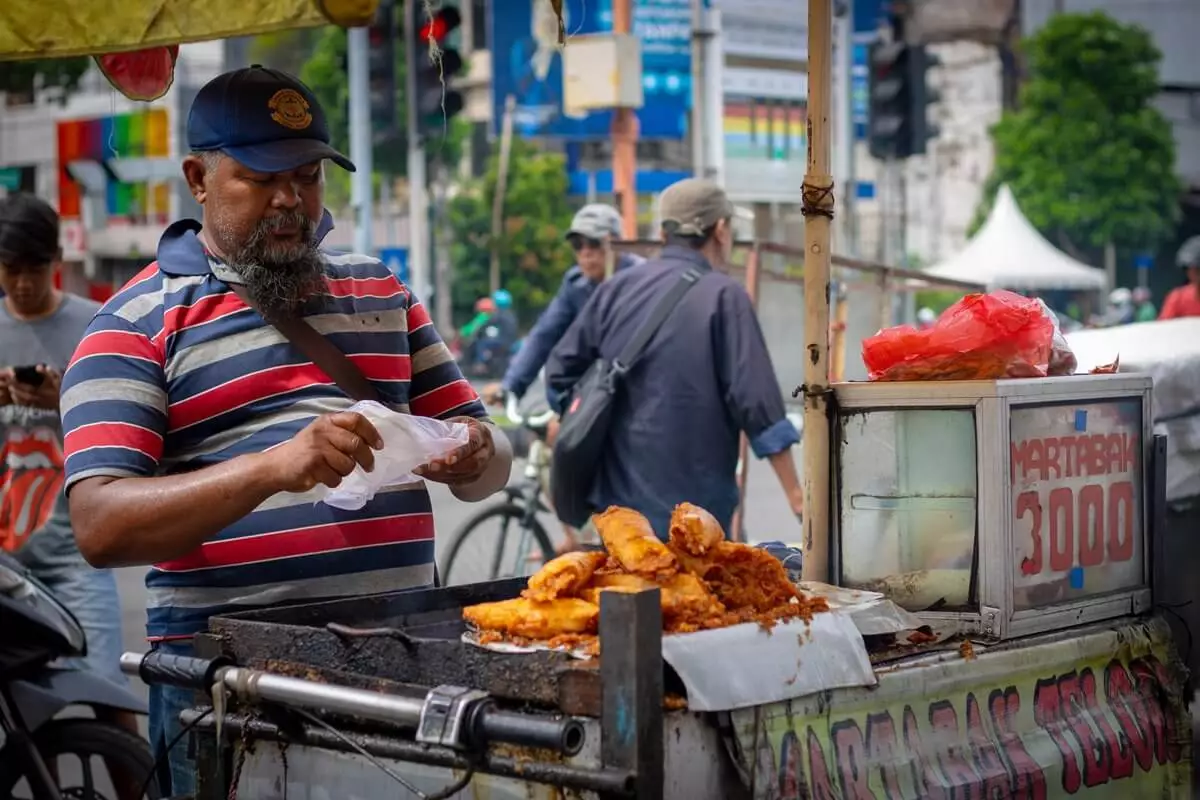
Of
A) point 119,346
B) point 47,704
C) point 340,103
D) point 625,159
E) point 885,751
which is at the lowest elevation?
point 47,704

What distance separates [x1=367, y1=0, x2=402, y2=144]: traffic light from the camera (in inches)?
614

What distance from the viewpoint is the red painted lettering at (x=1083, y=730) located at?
3043 mm

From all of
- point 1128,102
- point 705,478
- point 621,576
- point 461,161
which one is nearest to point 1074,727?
point 621,576

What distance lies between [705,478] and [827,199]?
2.54 meters

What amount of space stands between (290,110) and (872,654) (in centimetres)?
145

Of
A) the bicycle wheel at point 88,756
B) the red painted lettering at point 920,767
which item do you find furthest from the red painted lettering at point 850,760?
the bicycle wheel at point 88,756

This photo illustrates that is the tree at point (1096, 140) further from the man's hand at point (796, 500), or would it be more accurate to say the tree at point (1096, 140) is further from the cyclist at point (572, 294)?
the man's hand at point (796, 500)

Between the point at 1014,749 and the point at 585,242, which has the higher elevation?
the point at 585,242

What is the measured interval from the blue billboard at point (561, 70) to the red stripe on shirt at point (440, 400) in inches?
1415

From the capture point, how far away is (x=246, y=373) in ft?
9.68

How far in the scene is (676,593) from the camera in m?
2.56

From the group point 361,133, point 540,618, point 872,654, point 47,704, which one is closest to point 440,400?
point 540,618

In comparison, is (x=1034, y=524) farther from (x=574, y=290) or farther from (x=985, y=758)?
(x=574, y=290)

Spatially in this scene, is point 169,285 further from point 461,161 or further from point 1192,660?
point 461,161
